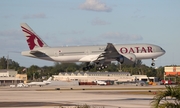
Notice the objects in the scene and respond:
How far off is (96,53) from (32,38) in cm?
1491

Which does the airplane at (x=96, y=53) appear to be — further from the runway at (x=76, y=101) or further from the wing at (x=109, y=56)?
the runway at (x=76, y=101)

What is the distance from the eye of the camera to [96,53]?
91.0m

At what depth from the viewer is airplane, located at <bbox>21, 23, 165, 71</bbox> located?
292 ft

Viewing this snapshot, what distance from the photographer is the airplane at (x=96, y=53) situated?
8906 cm

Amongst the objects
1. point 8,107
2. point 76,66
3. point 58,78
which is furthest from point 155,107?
point 58,78

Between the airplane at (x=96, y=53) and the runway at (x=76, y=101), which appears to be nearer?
the runway at (x=76, y=101)

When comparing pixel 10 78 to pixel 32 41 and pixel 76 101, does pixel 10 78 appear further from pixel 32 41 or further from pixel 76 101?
pixel 76 101

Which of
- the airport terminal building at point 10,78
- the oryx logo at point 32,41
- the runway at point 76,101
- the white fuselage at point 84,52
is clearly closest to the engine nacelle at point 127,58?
the white fuselage at point 84,52

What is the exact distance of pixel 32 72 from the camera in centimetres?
18025

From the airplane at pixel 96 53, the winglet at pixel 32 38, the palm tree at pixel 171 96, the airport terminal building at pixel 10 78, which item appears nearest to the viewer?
the palm tree at pixel 171 96

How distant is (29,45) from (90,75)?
4851cm

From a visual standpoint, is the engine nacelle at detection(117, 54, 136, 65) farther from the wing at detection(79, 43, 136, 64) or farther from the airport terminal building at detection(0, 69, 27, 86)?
the airport terminal building at detection(0, 69, 27, 86)

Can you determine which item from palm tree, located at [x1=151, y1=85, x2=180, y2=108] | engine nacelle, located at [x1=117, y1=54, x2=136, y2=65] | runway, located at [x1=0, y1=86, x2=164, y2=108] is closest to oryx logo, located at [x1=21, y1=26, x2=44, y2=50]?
engine nacelle, located at [x1=117, y1=54, x2=136, y2=65]

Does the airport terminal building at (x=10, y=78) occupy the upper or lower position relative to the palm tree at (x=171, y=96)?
upper
